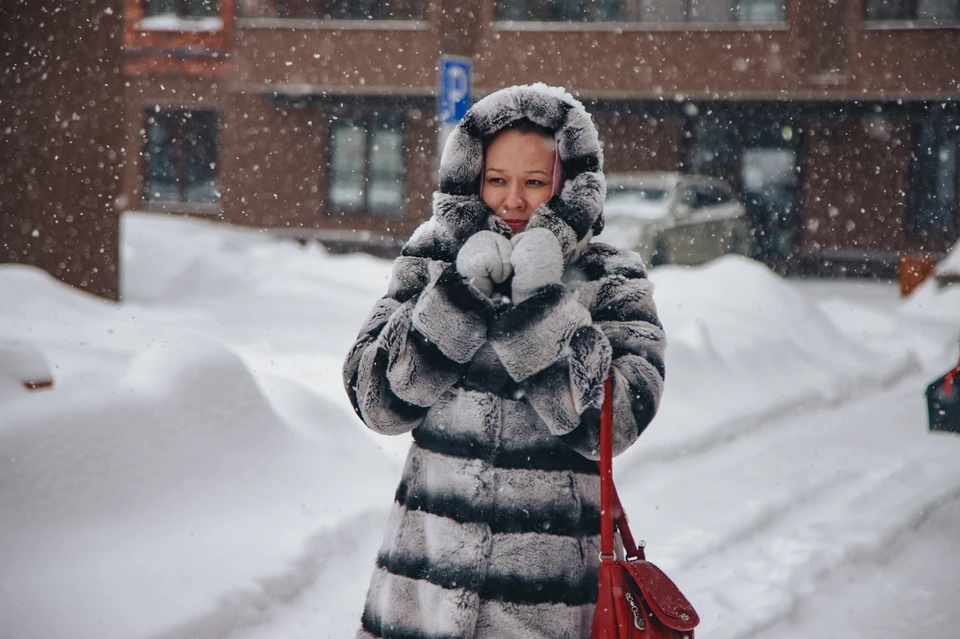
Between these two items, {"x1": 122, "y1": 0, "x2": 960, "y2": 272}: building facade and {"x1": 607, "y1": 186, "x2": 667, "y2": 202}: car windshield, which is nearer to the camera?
{"x1": 607, "y1": 186, "x2": 667, "y2": 202}: car windshield

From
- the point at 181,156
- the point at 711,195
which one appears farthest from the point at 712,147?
the point at 181,156

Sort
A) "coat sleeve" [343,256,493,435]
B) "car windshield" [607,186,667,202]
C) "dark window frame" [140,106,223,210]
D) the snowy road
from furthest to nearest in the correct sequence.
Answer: "dark window frame" [140,106,223,210] < "car windshield" [607,186,667,202] < the snowy road < "coat sleeve" [343,256,493,435]

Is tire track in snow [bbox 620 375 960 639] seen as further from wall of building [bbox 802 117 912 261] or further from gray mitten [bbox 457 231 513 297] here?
wall of building [bbox 802 117 912 261]

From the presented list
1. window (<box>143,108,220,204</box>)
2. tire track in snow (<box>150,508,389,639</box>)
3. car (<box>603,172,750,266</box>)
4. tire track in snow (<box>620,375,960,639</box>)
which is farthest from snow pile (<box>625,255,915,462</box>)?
window (<box>143,108,220,204</box>)

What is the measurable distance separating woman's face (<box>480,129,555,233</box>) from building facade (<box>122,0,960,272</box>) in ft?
60.2

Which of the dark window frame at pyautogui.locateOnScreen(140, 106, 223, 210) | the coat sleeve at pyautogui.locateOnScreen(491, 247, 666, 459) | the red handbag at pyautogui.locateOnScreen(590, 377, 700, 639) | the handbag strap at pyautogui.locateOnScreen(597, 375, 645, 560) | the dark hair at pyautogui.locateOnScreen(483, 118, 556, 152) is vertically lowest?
the dark window frame at pyautogui.locateOnScreen(140, 106, 223, 210)

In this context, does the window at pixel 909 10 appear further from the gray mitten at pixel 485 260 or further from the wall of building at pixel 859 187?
the gray mitten at pixel 485 260

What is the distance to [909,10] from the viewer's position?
791 inches

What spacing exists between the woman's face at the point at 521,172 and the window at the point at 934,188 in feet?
67.9

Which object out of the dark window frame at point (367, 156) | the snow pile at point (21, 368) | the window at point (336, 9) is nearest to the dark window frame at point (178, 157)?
the dark window frame at point (367, 156)

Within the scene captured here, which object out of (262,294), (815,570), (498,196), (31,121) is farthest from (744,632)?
(262,294)

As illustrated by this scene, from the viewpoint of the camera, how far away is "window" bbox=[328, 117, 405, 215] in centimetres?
2314

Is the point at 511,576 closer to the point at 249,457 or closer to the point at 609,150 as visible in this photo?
the point at 249,457

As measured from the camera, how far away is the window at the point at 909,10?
20078 millimetres
